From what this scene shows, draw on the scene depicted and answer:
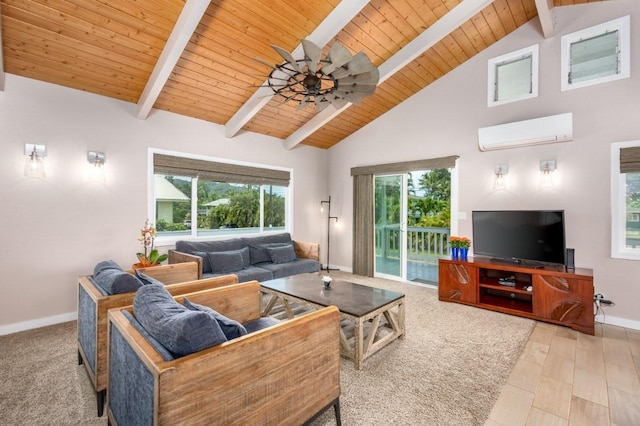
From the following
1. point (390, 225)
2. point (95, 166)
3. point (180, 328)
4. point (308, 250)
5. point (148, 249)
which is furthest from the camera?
point (390, 225)

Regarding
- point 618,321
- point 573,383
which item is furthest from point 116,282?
point 618,321

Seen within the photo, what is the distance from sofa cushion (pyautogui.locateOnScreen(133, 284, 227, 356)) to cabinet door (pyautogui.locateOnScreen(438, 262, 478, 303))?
3.71 meters

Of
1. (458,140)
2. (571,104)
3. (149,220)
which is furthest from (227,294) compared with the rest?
(571,104)

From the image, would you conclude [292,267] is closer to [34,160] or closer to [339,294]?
[339,294]

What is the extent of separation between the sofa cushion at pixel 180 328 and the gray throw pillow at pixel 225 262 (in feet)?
8.97

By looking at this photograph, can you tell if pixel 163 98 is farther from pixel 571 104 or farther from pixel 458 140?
pixel 571 104

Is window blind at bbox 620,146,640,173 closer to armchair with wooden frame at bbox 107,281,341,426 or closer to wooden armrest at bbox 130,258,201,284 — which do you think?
armchair with wooden frame at bbox 107,281,341,426

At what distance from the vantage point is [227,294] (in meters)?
2.36

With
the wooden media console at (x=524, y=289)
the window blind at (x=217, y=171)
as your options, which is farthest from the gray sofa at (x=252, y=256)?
the wooden media console at (x=524, y=289)

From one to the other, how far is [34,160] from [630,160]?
6706mm

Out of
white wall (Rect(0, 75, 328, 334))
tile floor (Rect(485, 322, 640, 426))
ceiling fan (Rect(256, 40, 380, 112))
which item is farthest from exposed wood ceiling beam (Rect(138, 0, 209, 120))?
tile floor (Rect(485, 322, 640, 426))

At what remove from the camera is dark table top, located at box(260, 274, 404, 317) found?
2730mm

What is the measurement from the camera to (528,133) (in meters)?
3.99

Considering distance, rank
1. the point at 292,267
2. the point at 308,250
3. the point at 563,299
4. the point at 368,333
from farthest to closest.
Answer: the point at 308,250
the point at 292,267
the point at 563,299
the point at 368,333
